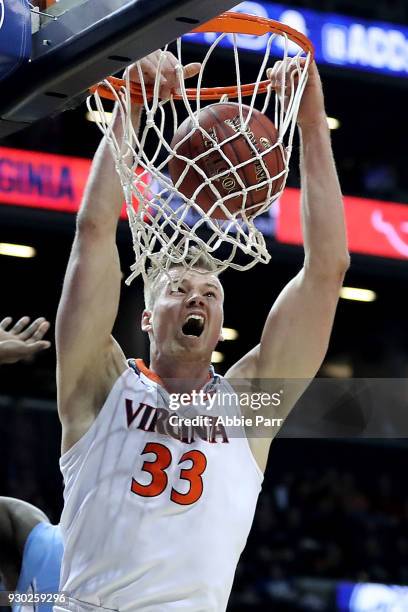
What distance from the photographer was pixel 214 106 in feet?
12.3

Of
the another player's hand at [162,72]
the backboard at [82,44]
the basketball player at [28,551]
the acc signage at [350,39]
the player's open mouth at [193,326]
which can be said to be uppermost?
the acc signage at [350,39]

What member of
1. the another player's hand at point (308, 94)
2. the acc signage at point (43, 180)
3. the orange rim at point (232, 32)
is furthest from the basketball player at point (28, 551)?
the acc signage at point (43, 180)

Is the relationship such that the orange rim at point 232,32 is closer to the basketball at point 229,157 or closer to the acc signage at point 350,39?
the basketball at point 229,157

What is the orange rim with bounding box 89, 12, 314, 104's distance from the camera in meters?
3.53

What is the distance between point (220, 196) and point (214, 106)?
307 mm

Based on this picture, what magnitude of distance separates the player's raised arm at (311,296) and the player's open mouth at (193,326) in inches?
8.0

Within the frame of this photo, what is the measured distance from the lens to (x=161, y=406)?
3.71 meters

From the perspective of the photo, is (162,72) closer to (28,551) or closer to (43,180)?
(28,551)

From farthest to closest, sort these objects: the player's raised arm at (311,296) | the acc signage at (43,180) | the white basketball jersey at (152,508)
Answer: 1. the acc signage at (43,180)
2. the player's raised arm at (311,296)
3. the white basketball jersey at (152,508)

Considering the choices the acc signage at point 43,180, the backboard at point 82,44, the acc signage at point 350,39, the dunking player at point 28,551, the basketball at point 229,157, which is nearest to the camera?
the backboard at point 82,44

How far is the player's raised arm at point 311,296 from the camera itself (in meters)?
3.79

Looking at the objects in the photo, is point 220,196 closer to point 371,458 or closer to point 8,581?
point 8,581

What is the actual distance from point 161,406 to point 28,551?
106 centimetres

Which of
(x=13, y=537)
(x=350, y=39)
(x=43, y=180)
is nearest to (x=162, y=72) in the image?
(x=13, y=537)
